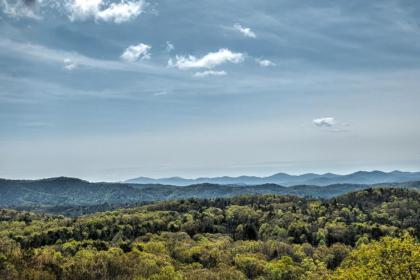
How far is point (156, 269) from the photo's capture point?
12950 cm

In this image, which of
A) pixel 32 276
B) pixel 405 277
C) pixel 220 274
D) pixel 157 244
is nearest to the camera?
pixel 405 277

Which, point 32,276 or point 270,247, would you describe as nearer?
point 32,276

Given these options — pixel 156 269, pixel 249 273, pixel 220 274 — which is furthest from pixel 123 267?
pixel 249 273

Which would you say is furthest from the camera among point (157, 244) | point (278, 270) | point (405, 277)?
point (157, 244)

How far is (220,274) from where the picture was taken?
126500 mm

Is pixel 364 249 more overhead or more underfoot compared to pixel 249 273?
more overhead

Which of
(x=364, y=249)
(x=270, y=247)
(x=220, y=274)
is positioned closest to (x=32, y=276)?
(x=220, y=274)

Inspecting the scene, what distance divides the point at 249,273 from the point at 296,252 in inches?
2267

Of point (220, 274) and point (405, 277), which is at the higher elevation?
point (405, 277)

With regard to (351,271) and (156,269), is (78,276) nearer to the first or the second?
(156,269)

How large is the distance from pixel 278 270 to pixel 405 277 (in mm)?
99614

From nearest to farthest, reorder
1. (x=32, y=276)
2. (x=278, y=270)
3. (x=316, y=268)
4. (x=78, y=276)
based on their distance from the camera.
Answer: (x=32, y=276)
(x=78, y=276)
(x=278, y=270)
(x=316, y=268)

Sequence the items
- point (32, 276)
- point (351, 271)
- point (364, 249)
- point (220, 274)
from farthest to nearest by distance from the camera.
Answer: point (220, 274), point (32, 276), point (364, 249), point (351, 271)

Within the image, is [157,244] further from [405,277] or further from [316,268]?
[405,277]
